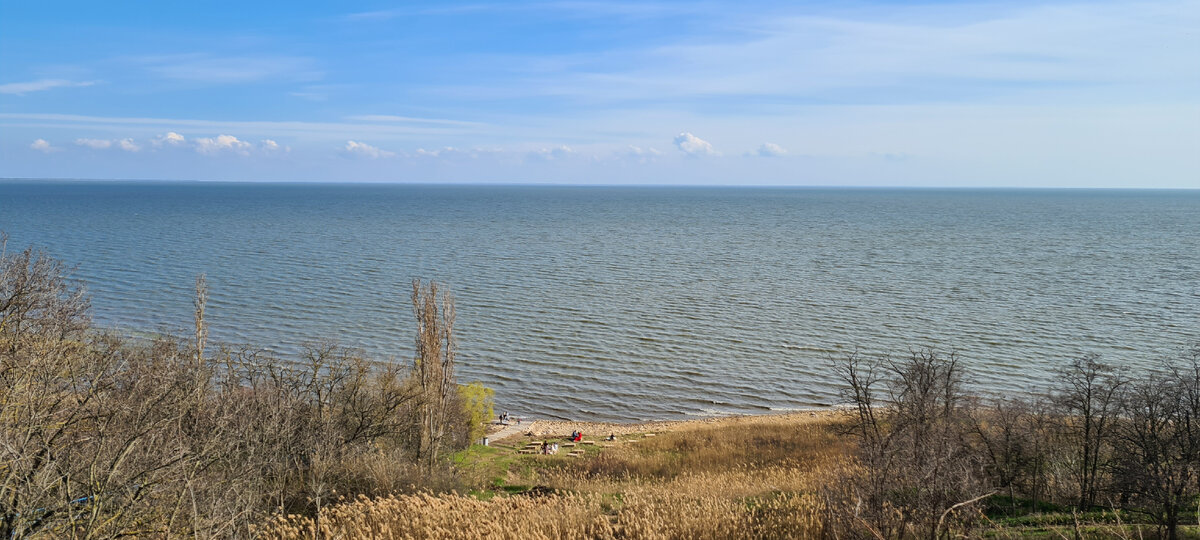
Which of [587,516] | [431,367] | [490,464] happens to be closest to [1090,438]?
[587,516]

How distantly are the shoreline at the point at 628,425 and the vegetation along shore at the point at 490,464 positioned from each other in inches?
26.9

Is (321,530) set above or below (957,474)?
below

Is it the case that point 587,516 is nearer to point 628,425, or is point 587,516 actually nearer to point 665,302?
point 628,425

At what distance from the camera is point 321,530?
42.1 feet

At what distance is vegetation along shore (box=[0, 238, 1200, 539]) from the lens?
10.6m

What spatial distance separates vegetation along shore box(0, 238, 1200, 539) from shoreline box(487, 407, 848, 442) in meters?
0.68

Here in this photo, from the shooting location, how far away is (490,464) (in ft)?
87.8

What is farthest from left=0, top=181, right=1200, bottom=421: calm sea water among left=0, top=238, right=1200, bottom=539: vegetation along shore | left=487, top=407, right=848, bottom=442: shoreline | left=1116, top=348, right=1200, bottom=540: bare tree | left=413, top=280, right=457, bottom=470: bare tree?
left=1116, top=348, right=1200, bottom=540: bare tree

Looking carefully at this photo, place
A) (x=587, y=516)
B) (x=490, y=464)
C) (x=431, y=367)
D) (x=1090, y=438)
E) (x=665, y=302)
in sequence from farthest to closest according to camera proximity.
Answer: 1. (x=665, y=302)
2. (x=490, y=464)
3. (x=431, y=367)
4. (x=1090, y=438)
5. (x=587, y=516)

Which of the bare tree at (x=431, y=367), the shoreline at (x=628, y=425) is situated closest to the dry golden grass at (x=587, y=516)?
the bare tree at (x=431, y=367)

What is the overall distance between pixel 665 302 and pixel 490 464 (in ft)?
105

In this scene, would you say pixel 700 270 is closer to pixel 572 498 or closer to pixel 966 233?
pixel 572 498

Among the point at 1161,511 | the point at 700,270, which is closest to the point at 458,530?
the point at 1161,511

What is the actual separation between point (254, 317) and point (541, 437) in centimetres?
2604
